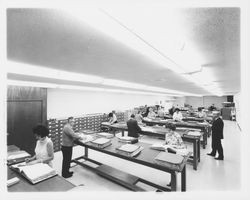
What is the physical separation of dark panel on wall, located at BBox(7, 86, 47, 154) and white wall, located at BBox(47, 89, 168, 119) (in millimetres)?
1178

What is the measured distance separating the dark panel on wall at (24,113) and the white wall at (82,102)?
1.18m

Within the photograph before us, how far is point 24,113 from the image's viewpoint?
406 cm

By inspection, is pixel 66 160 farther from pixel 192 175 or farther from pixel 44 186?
pixel 192 175

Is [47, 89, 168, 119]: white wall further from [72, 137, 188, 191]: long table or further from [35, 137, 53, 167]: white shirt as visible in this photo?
[35, 137, 53, 167]: white shirt

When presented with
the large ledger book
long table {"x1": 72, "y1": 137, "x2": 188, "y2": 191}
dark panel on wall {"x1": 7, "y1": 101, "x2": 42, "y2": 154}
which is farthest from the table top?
dark panel on wall {"x1": 7, "y1": 101, "x2": 42, "y2": 154}

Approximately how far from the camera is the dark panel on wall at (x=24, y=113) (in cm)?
384

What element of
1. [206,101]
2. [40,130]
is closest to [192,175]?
[40,130]

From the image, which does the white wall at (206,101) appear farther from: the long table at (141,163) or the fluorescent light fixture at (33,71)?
the fluorescent light fixture at (33,71)

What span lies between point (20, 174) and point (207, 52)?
2.92 meters

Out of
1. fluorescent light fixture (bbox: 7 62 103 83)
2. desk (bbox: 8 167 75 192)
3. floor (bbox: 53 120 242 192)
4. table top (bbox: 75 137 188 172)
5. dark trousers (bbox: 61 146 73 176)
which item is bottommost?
floor (bbox: 53 120 242 192)

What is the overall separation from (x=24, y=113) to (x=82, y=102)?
3106 mm

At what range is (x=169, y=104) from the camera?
65.3 ft

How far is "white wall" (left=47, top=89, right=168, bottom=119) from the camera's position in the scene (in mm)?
5728

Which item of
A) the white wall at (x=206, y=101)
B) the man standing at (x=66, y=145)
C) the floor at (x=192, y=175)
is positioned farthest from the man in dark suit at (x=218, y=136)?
the white wall at (x=206, y=101)
